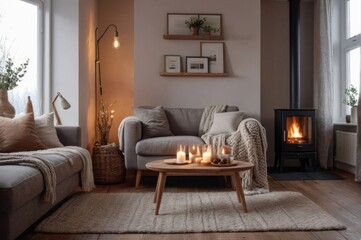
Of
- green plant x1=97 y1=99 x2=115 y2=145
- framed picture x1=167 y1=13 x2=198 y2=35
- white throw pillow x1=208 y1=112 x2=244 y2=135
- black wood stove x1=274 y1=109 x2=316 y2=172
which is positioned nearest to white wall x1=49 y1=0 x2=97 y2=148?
green plant x1=97 y1=99 x2=115 y2=145

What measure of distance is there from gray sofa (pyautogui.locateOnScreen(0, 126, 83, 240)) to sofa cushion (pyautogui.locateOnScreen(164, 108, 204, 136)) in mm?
1890

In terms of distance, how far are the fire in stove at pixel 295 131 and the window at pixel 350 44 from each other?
90 centimetres

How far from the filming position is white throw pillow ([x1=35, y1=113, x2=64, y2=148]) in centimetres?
315

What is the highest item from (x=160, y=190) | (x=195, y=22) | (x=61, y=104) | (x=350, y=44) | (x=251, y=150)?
(x=195, y=22)

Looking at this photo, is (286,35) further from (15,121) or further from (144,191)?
(15,121)

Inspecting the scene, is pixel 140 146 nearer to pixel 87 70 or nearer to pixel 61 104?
pixel 61 104

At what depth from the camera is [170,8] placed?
477 centimetres

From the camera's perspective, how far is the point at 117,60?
16.6ft

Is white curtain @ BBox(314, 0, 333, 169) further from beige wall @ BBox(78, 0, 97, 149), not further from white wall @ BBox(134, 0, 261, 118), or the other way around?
beige wall @ BBox(78, 0, 97, 149)

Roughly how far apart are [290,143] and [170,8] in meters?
2.38

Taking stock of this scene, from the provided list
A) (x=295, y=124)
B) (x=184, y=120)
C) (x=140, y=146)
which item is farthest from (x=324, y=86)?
(x=140, y=146)

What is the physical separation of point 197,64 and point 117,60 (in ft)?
3.87

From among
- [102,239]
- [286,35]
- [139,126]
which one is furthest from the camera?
[286,35]

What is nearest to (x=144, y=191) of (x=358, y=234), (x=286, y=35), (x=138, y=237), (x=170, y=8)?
(x=138, y=237)
